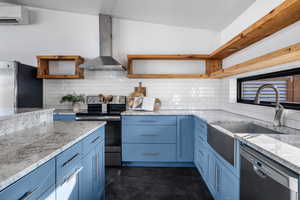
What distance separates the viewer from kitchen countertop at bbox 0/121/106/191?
24.8 inches

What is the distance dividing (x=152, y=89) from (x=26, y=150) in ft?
8.49

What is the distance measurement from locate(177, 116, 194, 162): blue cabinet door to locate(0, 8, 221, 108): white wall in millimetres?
694

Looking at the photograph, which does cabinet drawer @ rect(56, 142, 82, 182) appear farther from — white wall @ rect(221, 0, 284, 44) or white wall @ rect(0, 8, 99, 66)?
white wall @ rect(0, 8, 99, 66)

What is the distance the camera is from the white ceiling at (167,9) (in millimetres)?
2301

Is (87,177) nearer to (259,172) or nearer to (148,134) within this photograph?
(259,172)

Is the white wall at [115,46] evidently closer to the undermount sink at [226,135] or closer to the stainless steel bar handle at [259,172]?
the undermount sink at [226,135]

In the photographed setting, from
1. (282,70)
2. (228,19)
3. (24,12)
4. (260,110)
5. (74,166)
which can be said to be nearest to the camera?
(74,166)

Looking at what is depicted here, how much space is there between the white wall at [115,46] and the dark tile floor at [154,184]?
1.29 m

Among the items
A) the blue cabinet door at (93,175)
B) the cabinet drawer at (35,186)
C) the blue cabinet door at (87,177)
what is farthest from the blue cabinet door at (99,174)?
the cabinet drawer at (35,186)

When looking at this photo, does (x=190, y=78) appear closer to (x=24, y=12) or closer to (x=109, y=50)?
(x=109, y=50)

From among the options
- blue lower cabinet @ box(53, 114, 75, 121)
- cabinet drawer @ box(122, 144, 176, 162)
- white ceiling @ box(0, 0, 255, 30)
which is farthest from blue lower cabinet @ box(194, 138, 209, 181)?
blue lower cabinet @ box(53, 114, 75, 121)

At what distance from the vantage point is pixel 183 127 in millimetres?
2654

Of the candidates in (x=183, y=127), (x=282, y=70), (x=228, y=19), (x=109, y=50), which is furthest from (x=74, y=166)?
(x=228, y=19)

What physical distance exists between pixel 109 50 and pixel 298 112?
2953 mm
